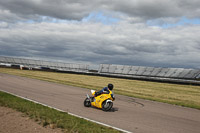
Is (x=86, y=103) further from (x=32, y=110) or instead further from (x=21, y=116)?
(x=21, y=116)

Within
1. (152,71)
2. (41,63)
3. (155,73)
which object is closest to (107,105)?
(155,73)

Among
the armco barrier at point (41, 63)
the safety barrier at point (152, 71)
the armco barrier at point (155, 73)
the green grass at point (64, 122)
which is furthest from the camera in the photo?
the armco barrier at point (41, 63)

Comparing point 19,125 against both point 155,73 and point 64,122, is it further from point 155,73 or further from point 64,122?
point 155,73

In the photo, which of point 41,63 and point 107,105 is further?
point 41,63

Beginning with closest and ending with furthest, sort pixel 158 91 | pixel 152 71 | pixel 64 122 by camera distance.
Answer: pixel 64 122, pixel 158 91, pixel 152 71

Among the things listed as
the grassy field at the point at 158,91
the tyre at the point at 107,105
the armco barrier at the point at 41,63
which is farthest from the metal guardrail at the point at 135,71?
the tyre at the point at 107,105

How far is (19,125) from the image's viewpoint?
6340 millimetres

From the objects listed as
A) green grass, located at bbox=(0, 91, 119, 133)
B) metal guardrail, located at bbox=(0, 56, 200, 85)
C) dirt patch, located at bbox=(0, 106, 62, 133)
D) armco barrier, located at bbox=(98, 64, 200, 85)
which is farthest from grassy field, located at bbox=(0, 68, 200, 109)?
dirt patch, located at bbox=(0, 106, 62, 133)

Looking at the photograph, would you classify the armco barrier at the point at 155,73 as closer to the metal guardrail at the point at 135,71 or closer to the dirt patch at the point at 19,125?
the metal guardrail at the point at 135,71

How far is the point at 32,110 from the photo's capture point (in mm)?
8430

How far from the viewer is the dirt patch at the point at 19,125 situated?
5.91m

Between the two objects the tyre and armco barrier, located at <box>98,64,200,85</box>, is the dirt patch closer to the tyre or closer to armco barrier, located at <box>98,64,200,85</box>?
the tyre

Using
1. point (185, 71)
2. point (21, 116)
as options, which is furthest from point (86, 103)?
point (185, 71)

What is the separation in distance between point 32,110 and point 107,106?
3498mm
